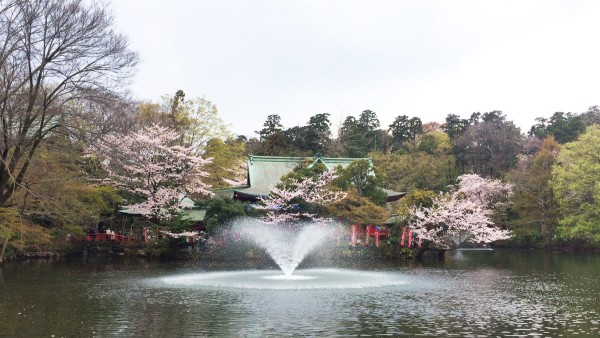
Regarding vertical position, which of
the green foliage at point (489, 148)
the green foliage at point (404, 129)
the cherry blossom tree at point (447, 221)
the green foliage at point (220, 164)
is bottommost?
the cherry blossom tree at point (447, 221)

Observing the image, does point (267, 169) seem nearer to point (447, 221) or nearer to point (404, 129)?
point (447, 221)

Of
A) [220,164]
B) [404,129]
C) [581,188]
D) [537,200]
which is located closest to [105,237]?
[220,164]

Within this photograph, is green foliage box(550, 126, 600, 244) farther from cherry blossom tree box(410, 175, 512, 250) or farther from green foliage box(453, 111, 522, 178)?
green foliage box(453, 111, 522, 178)

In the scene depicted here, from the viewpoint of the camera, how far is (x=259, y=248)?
36.6 metres

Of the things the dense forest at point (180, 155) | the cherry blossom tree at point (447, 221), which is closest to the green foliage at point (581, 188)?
the dense forest at point (180, 155)

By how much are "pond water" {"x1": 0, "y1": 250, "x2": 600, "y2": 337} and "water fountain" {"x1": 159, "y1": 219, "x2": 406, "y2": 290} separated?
0.08 metres

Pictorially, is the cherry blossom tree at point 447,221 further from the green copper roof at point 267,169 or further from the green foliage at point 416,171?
the green foliage at point 416,171

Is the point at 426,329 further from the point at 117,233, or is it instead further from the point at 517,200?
the point at 517,200

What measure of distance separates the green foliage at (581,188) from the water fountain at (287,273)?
2036 centimetres

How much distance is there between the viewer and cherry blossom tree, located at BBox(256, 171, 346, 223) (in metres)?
36.4

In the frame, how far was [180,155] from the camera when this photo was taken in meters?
39.0

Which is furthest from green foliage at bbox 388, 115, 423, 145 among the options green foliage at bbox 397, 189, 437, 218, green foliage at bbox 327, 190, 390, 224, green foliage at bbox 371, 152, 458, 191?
green foliage at bbox 327, 190, 390, 224

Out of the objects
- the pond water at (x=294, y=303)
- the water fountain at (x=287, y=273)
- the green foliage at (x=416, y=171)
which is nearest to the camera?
the pond water at (x=294, y=303)

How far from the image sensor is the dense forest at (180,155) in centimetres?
2169
